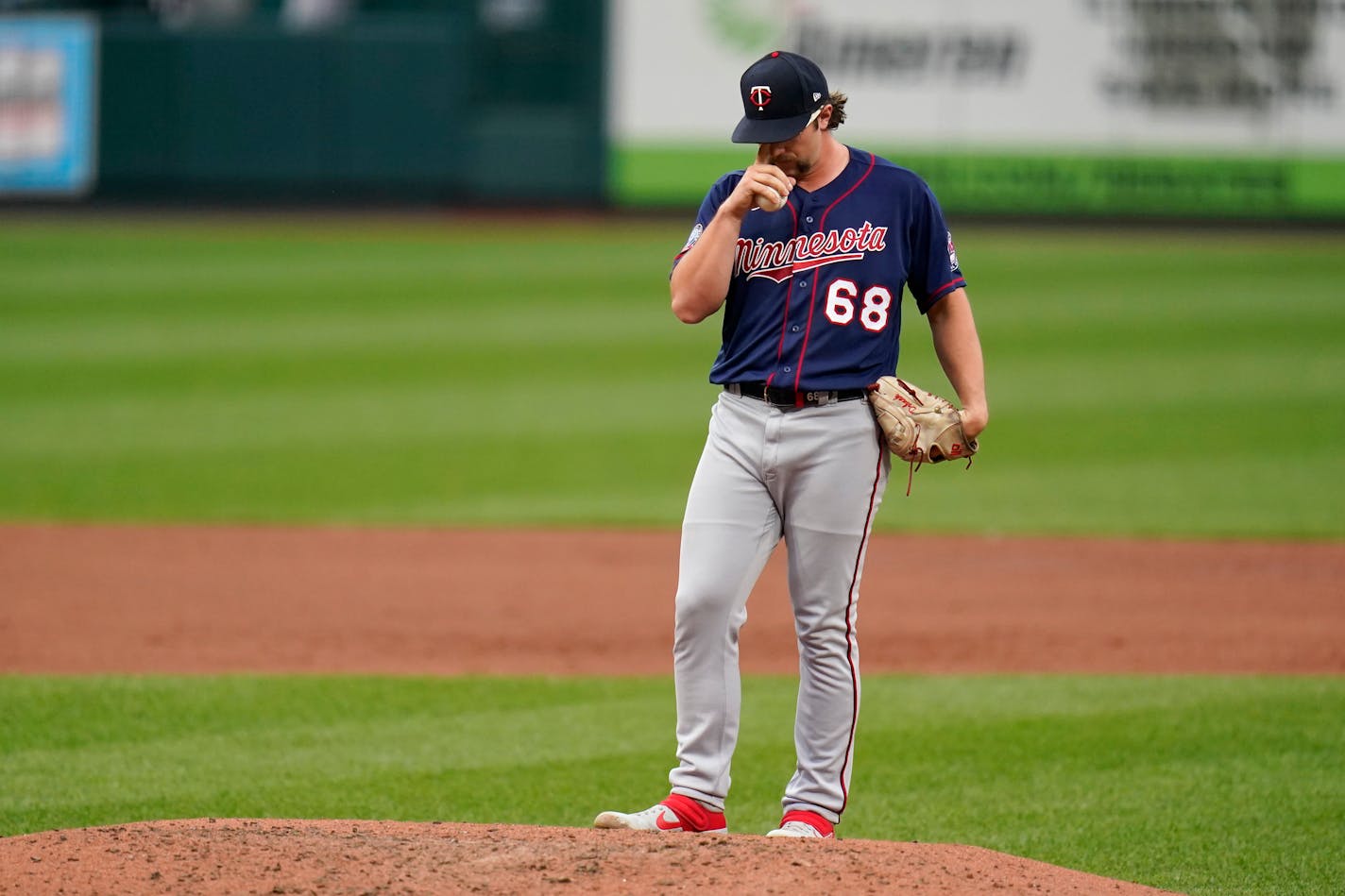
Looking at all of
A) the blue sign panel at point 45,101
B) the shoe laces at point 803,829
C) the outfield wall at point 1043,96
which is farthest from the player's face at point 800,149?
the blue sign panel at point 45,101

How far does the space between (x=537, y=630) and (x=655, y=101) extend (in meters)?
15.1

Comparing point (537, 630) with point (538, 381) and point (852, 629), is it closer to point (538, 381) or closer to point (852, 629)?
point (852, 629)

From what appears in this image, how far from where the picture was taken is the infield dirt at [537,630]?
3.58m

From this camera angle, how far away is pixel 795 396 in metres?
4.04

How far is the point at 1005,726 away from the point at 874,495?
1760 millimetres

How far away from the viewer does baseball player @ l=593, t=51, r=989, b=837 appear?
4.04 m

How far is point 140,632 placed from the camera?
6.87 metres

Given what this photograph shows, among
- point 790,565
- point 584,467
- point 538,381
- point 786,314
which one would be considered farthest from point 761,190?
point 538,381

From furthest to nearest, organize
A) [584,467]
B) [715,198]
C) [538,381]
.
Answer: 1. [538,381]
2. [584,467]
3. [715,198]

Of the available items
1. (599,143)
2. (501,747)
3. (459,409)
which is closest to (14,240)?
(599,143)

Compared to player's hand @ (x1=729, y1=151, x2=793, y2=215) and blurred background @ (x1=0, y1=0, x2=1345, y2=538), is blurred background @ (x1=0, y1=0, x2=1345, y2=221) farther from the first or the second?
player's hand @ (x1=729, y1=151, x2=793, y2=215)

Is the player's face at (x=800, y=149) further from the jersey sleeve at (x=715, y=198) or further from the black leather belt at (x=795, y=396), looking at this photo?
the black leather belt at (x=795, y=396)

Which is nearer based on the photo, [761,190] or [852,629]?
[761,190]

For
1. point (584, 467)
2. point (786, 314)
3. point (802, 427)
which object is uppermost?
point (786, 314)
